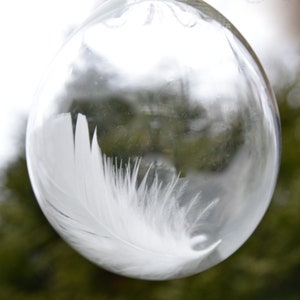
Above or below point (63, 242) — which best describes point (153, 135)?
above

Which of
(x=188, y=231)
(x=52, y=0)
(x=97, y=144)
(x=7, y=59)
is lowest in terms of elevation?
(x=7, y=59)

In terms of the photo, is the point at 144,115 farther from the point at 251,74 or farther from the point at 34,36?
the point at 34,36

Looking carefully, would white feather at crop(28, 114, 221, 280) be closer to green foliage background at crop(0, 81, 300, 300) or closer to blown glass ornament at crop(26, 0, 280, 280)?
blown glass ornament at crop(26, 0, 280, 280)

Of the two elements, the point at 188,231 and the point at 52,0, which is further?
the point at 52,0

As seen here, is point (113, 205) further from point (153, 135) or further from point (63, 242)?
point (63, 242)

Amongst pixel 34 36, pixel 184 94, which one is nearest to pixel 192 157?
pixel 184 94

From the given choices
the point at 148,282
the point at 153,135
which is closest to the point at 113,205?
the point at 153,135

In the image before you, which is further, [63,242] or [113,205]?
[63,242]

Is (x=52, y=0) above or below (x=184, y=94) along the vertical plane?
below
